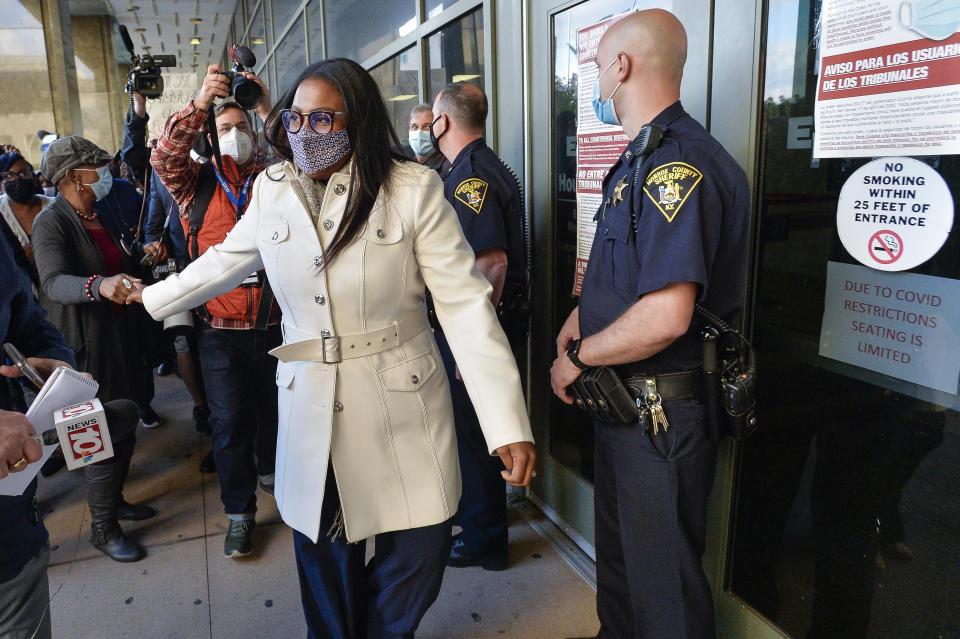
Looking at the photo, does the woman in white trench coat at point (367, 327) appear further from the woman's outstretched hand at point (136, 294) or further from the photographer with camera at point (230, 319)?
the photographer with camera at point (230, 319)

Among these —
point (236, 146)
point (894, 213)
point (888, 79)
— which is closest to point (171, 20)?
point (236, 146)

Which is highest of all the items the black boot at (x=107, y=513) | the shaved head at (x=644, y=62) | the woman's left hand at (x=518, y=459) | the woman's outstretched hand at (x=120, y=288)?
the shaved head at (x=644, y=62)

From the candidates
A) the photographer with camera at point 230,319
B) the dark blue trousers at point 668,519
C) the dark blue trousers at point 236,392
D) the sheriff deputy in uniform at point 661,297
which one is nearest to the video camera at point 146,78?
the photographer with camera at point 230,319

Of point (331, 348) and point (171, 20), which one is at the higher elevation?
point (171, 20)

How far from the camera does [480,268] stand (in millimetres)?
2484

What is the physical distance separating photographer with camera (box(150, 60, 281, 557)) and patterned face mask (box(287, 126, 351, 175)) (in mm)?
1104

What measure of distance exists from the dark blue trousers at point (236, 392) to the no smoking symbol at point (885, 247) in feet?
7.28

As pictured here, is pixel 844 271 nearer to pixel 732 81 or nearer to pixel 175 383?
pixel 732 81

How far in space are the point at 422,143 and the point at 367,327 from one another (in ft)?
6.99

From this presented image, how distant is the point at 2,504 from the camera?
51.7 inches

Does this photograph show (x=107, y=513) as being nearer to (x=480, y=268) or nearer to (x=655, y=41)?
(x=480, y=268)

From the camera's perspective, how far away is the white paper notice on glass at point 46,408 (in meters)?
1.11

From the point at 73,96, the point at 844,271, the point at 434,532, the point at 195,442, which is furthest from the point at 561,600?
the point at 73,96

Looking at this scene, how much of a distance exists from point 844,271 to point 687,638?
99 cm
